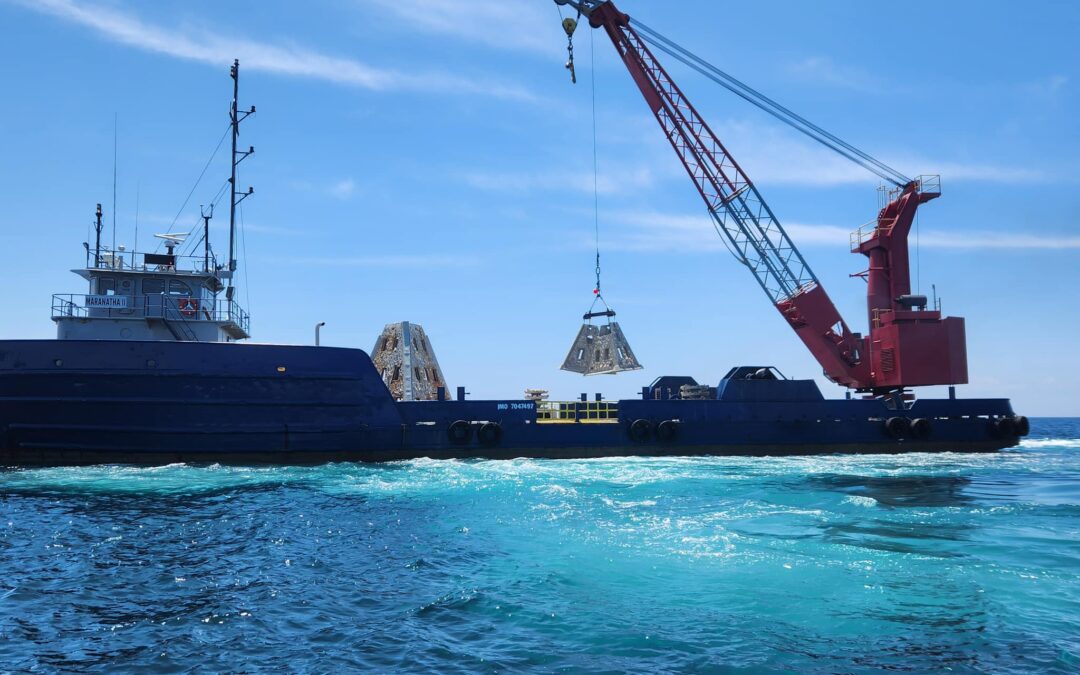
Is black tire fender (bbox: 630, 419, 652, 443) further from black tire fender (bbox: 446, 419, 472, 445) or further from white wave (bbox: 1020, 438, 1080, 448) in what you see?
white wave (bbox: 1020, 438, 1080, 448)

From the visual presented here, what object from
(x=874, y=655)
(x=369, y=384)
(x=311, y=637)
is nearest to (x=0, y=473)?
(x=369, y=384)

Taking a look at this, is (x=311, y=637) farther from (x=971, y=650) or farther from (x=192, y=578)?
(x=971, y=650)

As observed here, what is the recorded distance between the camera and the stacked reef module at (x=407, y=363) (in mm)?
25297

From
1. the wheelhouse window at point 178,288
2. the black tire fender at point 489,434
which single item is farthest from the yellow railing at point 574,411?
the wheelhouse window at point 178,288

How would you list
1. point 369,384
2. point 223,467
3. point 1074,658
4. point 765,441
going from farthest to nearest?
point 765,441 < point 369,384 < point 223,467 < point 1074,658

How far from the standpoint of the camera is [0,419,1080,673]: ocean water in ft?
20.0

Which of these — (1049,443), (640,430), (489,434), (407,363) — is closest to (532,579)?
(489,434)

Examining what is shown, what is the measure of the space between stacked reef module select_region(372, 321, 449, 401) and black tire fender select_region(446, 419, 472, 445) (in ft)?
8.52

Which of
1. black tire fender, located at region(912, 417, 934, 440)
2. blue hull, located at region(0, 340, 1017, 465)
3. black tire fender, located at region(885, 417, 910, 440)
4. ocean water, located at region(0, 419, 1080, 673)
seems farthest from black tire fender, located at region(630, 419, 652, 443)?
black tire fender, located at region(912, 417, 934, 440)

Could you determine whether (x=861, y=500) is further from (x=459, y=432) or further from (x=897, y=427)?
(x=897, y=427)

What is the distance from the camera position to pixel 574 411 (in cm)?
2533

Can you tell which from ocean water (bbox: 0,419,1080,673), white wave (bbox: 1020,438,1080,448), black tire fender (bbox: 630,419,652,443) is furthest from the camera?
white wave (bbox: 1020,438,1080,448)

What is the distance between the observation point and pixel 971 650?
20.3 feet

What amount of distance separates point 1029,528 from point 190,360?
2019 centimetres
